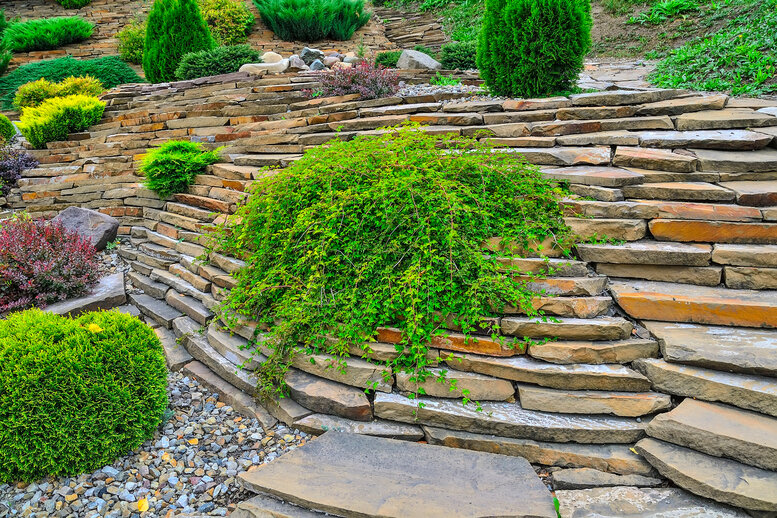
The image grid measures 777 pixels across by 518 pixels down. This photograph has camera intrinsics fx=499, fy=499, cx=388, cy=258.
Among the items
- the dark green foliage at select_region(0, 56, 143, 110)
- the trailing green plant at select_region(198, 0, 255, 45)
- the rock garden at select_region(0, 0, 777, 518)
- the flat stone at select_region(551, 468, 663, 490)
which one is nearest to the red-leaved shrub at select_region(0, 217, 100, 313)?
the rock garden at select_region(0, 0, 777, 518)

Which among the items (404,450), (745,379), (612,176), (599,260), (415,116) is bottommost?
(404,450)

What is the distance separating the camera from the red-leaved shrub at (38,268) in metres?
4.28

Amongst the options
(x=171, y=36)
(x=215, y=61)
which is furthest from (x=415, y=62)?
(x=171, y=36)

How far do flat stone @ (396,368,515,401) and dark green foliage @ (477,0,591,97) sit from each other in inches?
137

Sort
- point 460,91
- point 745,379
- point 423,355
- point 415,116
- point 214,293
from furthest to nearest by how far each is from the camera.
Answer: point 460,91
point 415,116
point 214,293
point 423,355
point 745,379

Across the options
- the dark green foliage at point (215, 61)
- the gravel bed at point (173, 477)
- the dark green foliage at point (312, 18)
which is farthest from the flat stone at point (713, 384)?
the dark green foliage at point (312, 18)

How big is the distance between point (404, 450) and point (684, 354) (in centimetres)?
148

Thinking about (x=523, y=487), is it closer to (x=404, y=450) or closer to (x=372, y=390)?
(x=404, y=450)

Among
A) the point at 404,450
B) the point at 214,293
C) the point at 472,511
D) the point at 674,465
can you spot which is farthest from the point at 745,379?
the point at 214,293

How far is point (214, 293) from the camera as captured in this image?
4004mm

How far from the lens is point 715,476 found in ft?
6.97

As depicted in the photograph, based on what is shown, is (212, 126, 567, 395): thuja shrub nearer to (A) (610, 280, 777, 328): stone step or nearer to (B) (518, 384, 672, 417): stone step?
(B) (518, 384, 672, 417): stone step

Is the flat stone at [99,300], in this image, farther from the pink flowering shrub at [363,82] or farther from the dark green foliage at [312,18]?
the dark green foliage at [312,18]

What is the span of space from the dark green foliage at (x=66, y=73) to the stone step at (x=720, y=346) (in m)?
11.0
